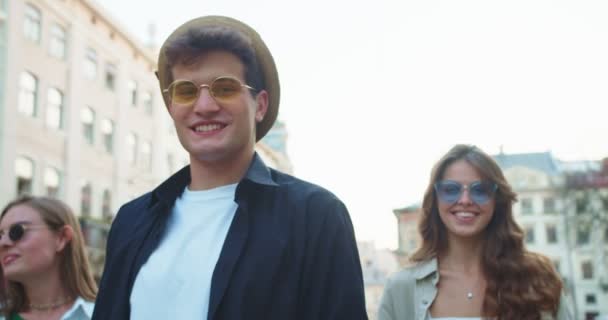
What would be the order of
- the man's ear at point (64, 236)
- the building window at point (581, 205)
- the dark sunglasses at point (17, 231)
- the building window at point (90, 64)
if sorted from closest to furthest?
1. the dark sunglasses at point (17, 231)
2. the man's ear at point (64, 236)
3. the building window at point (90, 64)
4. the building window at point (581, 205)

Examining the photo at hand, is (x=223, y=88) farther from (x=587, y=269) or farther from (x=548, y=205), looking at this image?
(x=548, y=205)

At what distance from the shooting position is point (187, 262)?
237 cm

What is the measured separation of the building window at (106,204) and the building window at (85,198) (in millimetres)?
1214

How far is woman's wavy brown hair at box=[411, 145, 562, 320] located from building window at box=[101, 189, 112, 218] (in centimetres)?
2640

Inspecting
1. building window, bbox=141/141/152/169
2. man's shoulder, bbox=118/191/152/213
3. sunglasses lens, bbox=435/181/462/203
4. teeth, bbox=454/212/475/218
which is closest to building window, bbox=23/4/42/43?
building window, bbox=141/141/152/169

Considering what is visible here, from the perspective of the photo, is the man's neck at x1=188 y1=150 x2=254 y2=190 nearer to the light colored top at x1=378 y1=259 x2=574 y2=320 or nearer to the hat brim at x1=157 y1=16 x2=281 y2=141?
the hat brim at x1=157 y1=16 x2=281 y2=141

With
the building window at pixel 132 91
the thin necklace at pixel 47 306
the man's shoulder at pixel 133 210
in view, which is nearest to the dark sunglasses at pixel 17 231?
the thin necklace at pixel 47 306

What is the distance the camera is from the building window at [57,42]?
88.1 ft

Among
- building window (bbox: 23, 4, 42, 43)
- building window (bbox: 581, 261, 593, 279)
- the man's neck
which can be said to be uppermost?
building window (bbox: 23, 4, 42, 43)

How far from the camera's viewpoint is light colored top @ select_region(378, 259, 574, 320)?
4832 mm

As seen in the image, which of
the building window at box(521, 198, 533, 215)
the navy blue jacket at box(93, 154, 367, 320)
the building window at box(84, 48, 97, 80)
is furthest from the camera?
the building window at box(521, 198, 533, 215)

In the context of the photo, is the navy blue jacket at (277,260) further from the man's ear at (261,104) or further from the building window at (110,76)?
the building window at (110,76)

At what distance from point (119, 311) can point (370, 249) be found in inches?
4450

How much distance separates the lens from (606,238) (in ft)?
214
